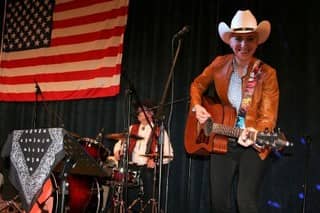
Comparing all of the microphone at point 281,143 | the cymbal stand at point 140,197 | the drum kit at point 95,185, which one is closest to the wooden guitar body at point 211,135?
the microphone at point 281,143

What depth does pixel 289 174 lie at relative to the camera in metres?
4.55

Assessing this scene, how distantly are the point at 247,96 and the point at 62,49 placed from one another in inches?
161

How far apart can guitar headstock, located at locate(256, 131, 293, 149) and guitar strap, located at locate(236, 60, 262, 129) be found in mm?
331

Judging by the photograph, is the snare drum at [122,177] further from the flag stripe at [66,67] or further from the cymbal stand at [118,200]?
the flag stripe at [66,67]

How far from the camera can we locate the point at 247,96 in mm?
3320

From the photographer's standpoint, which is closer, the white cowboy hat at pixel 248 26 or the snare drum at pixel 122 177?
the white cowboy hat at pixel 248 26

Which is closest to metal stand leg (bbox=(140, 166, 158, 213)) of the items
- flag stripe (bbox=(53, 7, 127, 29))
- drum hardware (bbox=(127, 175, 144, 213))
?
drum hardware (bbox=(127, 175, 144, 213))

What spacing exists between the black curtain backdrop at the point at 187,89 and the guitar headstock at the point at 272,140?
132 centimetres

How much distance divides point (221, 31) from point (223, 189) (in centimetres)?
140

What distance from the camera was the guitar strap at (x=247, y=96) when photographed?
10.8ft

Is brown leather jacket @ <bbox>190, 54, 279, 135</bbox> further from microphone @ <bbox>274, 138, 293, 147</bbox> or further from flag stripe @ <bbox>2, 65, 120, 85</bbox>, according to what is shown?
flag stripe @ <bbox>2, 65, 120, 85</bbox>

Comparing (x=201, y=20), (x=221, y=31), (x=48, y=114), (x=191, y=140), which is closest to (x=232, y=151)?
(x=191, y=140)

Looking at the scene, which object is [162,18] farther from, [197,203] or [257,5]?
[197,203]

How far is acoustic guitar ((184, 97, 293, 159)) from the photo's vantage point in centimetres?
290
